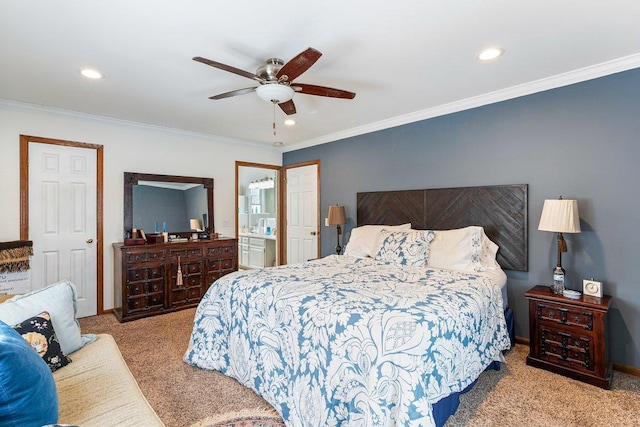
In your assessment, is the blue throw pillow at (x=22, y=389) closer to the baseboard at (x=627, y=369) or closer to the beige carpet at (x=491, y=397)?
the beige carpet at (x=491, y=397)

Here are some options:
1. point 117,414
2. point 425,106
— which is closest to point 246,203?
point 425,106

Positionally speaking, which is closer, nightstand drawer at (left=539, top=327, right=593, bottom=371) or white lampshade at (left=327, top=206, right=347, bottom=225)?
nightstand drawer at (left=539, top=327, right=593, bottom=371)

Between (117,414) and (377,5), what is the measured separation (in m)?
2.40

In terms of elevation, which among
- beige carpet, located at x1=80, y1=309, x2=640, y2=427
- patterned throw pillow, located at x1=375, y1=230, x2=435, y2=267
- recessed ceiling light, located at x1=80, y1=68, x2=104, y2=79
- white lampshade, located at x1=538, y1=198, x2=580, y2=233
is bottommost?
beige carpet, located at x1=80, y1=309, x2=640, y2=427

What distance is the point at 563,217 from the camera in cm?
256

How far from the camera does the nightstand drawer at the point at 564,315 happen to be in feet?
7.83

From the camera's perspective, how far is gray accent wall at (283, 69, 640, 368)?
2.54 m

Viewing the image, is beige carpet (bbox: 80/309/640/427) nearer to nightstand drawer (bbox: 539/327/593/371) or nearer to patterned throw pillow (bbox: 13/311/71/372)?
nightstand drawer (bbox: 539/327/593/371)

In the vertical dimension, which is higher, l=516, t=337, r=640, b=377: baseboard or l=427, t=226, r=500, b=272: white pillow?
l=427, t=226, r=500, b=272: white pillow

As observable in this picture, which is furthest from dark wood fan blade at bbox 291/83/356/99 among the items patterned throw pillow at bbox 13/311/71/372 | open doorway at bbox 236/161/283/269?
open doorway at bbox 236/161/283/269

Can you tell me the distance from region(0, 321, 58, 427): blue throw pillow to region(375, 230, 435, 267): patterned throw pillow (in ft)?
8.94

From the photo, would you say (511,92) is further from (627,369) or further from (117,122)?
(117,122)

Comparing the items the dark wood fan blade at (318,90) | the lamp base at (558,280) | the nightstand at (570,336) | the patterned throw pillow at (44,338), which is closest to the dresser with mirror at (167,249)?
the patterned throw pillow at (44,338)

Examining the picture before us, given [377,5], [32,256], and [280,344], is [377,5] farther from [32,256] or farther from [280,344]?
[32,256]
